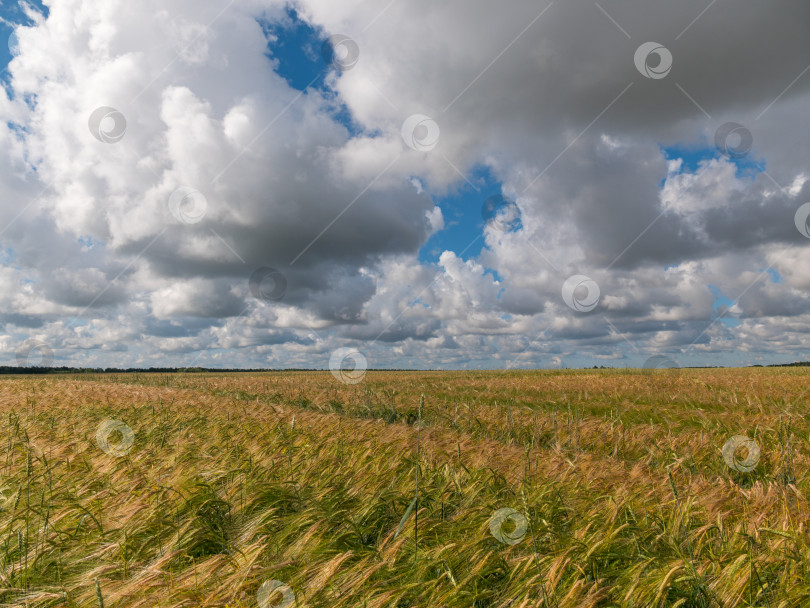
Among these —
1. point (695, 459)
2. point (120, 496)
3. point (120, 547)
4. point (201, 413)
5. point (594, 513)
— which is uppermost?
point (201, 413)

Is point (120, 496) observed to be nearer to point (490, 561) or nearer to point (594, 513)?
point (490, 561)

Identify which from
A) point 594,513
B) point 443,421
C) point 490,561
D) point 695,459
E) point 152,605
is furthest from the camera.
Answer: point 443,421

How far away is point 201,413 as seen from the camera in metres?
9.95

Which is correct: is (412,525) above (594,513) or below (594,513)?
above

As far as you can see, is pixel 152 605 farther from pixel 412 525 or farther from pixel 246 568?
pixel 412 525

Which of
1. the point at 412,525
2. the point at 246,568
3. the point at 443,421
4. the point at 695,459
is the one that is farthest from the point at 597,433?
the point at 246,568

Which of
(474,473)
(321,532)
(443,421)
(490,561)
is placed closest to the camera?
(490,561)

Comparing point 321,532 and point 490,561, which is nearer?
point 490,561

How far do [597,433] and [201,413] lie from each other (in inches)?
338

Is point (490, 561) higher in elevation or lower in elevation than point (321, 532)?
lower

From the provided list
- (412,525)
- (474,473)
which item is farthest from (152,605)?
(474,473)

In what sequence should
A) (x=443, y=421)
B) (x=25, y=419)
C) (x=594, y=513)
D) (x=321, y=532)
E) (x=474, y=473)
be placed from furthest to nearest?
(x=443, y=421), (x=25, y=419), (x=474, y=473), (x=594, y=513), (x=321, y=532)

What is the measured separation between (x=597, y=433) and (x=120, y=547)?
346 inches

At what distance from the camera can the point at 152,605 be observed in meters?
2.51
